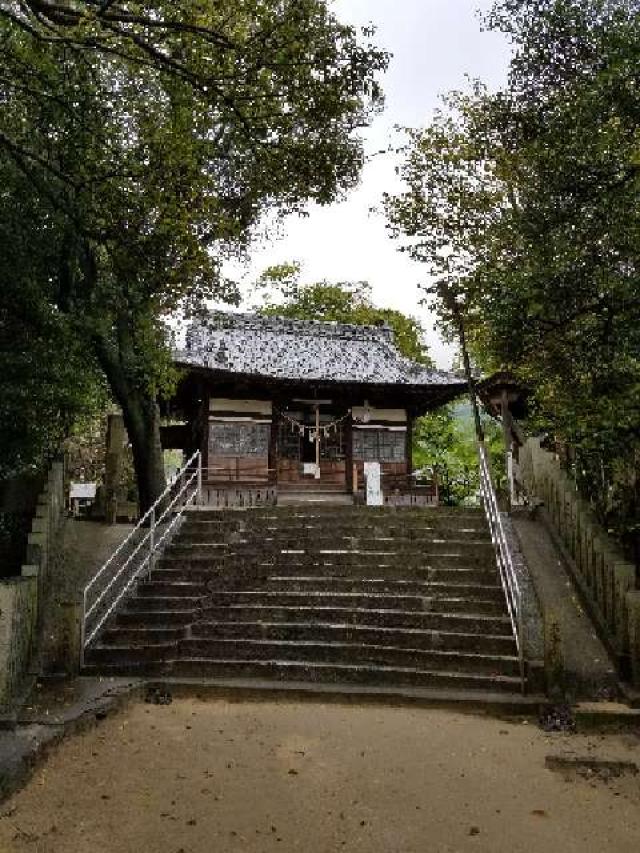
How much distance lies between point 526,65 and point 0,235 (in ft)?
28.1

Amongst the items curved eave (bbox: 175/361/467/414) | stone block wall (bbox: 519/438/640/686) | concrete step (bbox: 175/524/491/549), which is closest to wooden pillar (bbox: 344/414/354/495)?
curved eave (bbox: 175/361/467/414)

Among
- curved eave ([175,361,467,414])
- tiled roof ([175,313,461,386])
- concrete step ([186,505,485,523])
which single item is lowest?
concrete step ([186,505,485,523])

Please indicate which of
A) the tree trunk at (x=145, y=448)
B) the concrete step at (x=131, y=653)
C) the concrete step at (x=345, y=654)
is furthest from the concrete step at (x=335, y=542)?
the tree trunk at (x=145, y=448)

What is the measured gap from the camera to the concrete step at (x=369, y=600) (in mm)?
8352

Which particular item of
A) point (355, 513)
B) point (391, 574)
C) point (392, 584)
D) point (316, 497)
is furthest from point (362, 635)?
point (316, 497)

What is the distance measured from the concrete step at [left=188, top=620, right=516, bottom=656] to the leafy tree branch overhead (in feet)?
16.1

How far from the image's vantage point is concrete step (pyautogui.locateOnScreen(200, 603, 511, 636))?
7.95m

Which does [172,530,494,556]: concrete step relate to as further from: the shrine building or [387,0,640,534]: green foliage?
the shrine building

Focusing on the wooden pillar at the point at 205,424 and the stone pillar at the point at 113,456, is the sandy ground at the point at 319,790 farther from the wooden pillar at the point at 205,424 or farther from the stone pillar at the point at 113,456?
the wooden pillar at the point at 205,424

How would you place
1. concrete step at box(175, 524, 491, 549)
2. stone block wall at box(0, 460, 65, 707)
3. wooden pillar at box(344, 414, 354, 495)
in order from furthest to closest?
wooden pillar at box(344, 414, 354, 495)
concrete step at box(175, 524, 491, 549)
stone block wall at box(0, 460, 65, 707)

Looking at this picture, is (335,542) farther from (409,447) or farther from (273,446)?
(409,447)

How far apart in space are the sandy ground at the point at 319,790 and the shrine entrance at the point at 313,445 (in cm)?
1344

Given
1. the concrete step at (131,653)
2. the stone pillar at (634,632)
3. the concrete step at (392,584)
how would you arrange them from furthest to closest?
1. the concrete step at (392,584)
2. the concrete step at (131,653)
3. the stone pillar at (634,632)

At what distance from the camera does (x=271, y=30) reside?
6316mm
